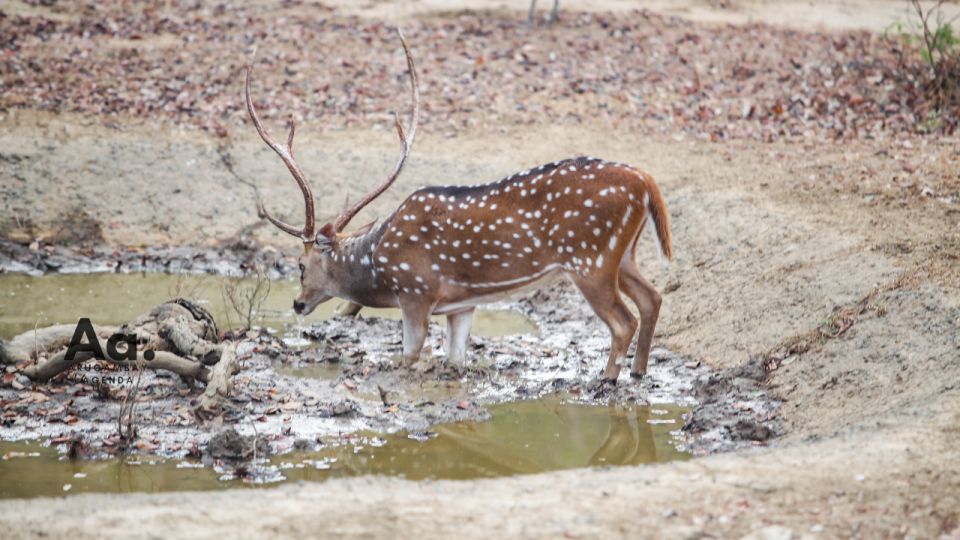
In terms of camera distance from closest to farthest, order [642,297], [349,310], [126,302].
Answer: [642,297]
[349,310]
[126,302]

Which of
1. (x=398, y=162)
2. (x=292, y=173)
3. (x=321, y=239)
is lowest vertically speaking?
(x=321, y=239)

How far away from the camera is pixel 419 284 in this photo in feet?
28.6

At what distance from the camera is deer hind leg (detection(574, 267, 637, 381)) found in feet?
27.3

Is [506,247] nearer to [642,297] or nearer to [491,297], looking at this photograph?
[491,297]

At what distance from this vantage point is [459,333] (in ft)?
29.6

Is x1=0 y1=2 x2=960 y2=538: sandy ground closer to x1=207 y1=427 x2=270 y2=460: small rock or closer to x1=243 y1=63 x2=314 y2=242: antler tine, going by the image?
x1=207 y1=427 x2=270 y2=460: small rock

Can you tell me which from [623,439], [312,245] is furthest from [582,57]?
[623,439]

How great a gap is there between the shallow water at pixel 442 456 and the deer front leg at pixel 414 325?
897 mm

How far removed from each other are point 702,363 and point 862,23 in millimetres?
10216

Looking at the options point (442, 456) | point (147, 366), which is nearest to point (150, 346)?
point (147, 366)

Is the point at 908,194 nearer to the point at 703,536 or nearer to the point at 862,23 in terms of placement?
the point at 703,536

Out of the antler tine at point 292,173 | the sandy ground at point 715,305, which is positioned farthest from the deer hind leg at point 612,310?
the antler tine at point 292,173

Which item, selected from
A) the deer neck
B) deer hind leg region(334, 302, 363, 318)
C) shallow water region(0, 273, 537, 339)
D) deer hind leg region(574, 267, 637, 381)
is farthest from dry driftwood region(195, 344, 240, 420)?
deer hind leg region(574, 267, 637, 381)

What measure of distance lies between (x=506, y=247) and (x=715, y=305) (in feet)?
6.71
